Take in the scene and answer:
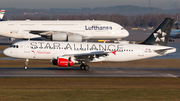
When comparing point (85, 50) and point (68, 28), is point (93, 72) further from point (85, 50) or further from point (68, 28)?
point (68, 28)

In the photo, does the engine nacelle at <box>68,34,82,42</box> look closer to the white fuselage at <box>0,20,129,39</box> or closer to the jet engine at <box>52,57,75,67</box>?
the white fuselage at <box>0,20,129,39</box>

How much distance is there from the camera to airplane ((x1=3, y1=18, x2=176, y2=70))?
3688 cm

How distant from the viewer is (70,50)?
37.6m

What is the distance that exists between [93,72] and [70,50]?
430cm

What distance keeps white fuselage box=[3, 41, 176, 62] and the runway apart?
1734mm

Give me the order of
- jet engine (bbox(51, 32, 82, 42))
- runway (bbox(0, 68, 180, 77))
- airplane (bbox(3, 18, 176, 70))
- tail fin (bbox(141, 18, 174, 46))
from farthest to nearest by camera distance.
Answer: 1. jet engine (bbox(51, 32, 82, 42))
2. tail fin (bbox(141, 18, 174, 46))
3. airplane (bbox(3, 18, 176, 70))
4. runway (bbox(0, 68, 180, 77))

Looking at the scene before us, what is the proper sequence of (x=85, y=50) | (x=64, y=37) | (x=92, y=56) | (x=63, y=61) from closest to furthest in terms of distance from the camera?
(x=63, y=61) < (x=92, y=56) < (x=85, y=50) < (x=64, y=37)

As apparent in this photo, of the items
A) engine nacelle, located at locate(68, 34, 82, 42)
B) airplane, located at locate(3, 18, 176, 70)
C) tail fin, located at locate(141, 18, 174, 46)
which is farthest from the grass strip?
engine nacelle, located at locate(68, 34, 82, 42)

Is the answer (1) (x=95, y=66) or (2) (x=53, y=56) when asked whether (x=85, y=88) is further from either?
(1) (x=95, y=66)

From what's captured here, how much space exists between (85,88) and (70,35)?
3928 centimetres

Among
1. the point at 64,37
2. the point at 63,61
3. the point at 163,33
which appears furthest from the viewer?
the point at 64,37

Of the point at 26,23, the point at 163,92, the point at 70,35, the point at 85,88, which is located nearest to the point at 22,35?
the point at 26,23

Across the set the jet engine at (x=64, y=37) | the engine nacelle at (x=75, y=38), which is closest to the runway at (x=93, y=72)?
the engine nacelle at (x=75, y=38)

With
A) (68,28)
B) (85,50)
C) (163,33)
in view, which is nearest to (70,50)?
(85,50)
